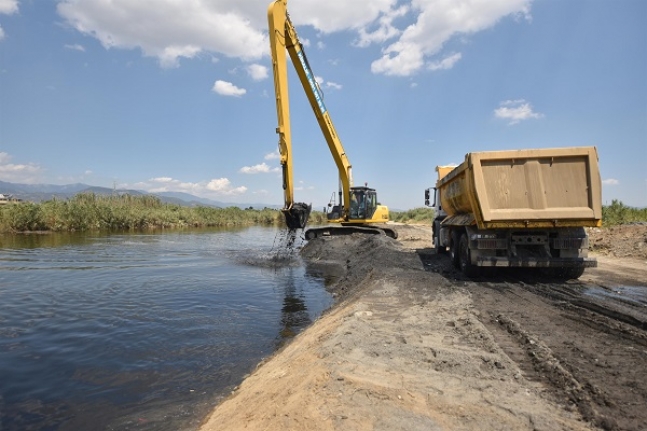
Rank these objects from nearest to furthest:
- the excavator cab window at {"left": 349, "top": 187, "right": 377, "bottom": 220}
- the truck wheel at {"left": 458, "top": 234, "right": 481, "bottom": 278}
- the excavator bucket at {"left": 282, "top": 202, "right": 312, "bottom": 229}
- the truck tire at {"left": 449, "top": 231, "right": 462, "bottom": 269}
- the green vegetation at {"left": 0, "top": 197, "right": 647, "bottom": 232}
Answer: the truck wheel at {"left": 458, "top": 234, "right": 481, "bottom": 278} → the truck tire at {"left": 449, "top": 231, "right": 462, "bottom": 269} → the excavator bucket at {"left": 282, "top": 202, "right": 312, "bottom": 229} → the excavator cab window at {"left": 349, "top": 187, "right": 377, "bottom": 220} → the green vegetation at {"left": 0, "top": 197, "right": 647, "bottom": 232}

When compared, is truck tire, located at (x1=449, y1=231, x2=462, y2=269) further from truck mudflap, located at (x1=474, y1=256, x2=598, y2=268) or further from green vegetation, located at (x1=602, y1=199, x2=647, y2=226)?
green vegetation, located at (x1=602, y1=199, x2=647, y2=226)

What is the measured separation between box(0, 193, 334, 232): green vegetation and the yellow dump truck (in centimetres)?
2829

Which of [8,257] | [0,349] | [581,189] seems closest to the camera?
[0,349]

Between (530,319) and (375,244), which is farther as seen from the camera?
(375,244)

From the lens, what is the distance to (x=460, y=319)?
575 cm

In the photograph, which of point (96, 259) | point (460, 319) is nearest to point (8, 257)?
point (96, 259)

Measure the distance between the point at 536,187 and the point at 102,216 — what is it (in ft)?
104

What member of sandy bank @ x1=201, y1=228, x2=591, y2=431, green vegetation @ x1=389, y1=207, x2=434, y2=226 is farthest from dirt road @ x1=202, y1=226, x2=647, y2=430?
green vegetation @ x1=389, y1=207, x2=434, y2=226

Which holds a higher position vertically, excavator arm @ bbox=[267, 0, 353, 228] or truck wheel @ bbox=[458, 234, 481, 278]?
excavator arm @ bbox=[267, 0, 353, 228]

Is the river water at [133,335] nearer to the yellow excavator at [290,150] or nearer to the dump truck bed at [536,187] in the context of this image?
the yellow excavator at [290,150]

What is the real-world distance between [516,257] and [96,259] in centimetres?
1457

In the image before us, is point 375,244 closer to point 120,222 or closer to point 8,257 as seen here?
point 8,257

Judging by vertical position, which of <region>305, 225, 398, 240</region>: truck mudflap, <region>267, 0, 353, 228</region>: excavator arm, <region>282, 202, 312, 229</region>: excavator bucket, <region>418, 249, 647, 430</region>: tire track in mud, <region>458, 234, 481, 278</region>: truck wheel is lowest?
<region>418, 249, 647, 430</region>: tire track in mud

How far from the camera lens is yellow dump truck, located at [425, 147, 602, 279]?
855 cm
